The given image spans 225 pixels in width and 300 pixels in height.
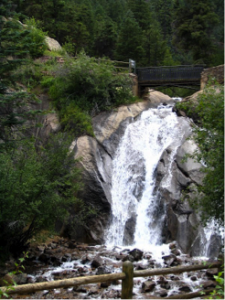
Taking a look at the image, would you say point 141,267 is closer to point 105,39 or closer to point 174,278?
point 174,278

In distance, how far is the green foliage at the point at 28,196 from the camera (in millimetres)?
9898

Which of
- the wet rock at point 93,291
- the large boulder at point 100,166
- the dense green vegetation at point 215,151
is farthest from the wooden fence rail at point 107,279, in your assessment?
the large boulder at point 100,166

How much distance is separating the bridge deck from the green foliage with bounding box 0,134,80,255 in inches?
460

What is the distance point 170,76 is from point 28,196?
14.5 metres

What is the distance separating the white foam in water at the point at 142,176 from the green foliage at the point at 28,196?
131 inches

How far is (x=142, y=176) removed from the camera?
604 inches

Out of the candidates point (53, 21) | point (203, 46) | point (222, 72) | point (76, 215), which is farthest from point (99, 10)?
point (76, 215)

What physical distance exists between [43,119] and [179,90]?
19.8m

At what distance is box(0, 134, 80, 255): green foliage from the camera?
990cm

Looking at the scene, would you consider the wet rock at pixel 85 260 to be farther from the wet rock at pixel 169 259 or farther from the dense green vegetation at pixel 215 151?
the dense green vegetation at pixel 215 151

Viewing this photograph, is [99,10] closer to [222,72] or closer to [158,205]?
[222,72]

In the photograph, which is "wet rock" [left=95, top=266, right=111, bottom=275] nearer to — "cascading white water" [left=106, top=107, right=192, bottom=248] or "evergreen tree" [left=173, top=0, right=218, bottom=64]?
"cascading white water" [left=106, top=107, right=192, bottom=248]

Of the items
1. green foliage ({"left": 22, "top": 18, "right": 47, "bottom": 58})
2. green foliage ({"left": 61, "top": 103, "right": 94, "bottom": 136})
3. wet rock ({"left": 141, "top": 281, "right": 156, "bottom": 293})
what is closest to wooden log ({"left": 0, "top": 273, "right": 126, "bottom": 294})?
wet rock ({"left": 141, "top": 281, "right": 156, "bottom": 293})

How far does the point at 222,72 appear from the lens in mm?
19141
